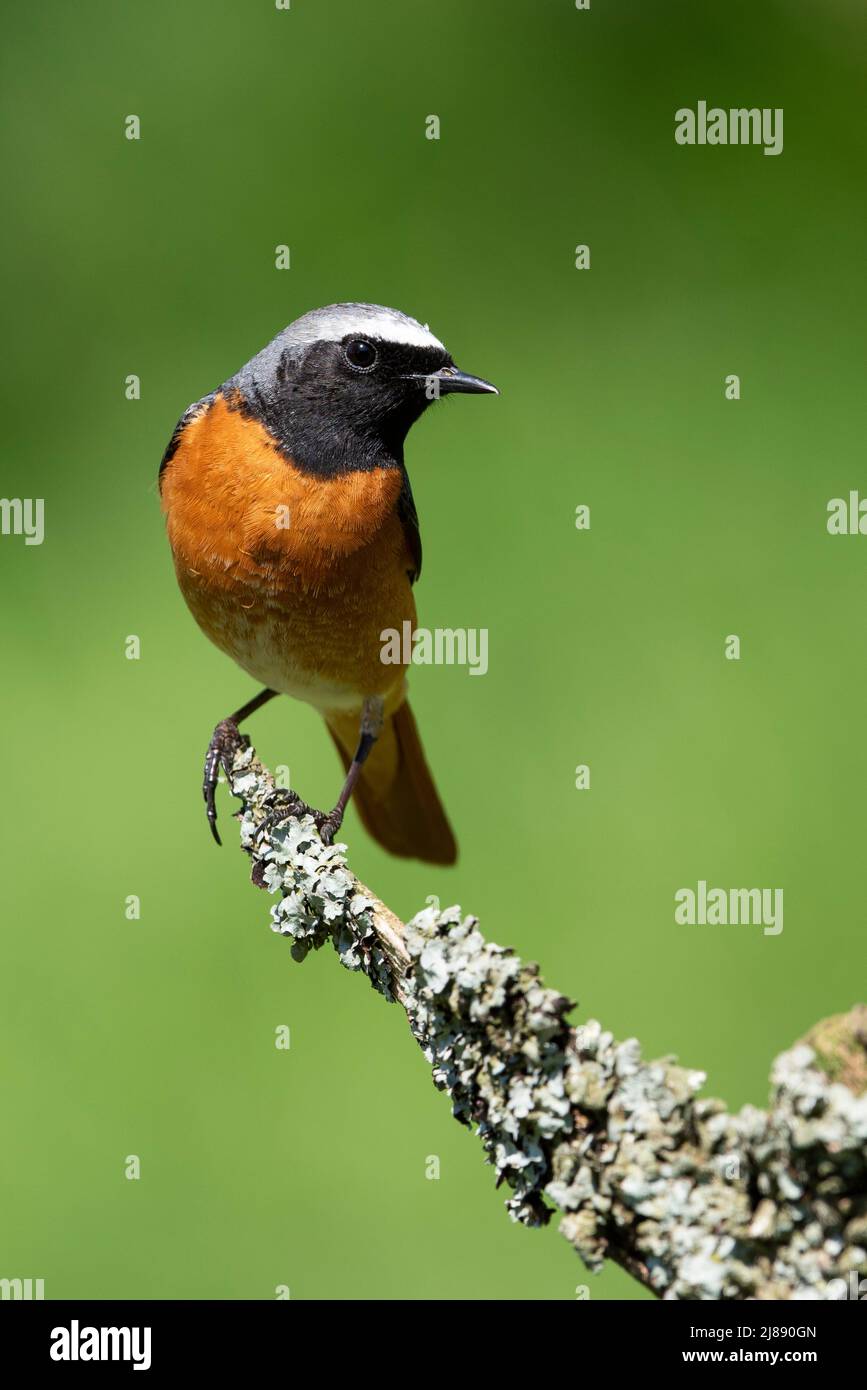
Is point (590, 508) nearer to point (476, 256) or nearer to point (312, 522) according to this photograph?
point (476, 256)

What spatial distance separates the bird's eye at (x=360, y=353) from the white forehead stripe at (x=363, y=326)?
0.02 m

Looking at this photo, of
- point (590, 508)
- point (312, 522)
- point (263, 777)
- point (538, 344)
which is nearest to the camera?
point (263, 777)

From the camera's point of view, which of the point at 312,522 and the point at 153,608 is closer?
the point at 312,522

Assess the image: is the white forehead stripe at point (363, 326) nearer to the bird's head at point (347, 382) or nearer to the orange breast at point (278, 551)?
the bird's head at point (347, 382)

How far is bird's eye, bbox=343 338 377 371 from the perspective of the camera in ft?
12.6

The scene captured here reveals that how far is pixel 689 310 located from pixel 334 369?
3.28 m

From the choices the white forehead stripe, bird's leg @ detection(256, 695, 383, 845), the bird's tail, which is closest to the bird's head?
the white forehead stripe

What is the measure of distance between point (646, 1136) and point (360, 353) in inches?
96.0

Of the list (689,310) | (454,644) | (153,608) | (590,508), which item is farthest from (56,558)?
(689,310)

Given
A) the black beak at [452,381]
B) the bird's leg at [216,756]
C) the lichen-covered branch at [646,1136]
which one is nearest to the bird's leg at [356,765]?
the bird's leg at [216,756]

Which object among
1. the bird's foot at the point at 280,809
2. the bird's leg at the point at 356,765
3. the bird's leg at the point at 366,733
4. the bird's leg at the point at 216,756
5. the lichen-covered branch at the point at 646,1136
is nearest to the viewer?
the lichen-covered branch at the point at 646,1136

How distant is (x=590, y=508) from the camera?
19.6 feet

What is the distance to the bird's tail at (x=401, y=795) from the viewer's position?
4.81 m

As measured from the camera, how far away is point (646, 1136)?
6.51ft
